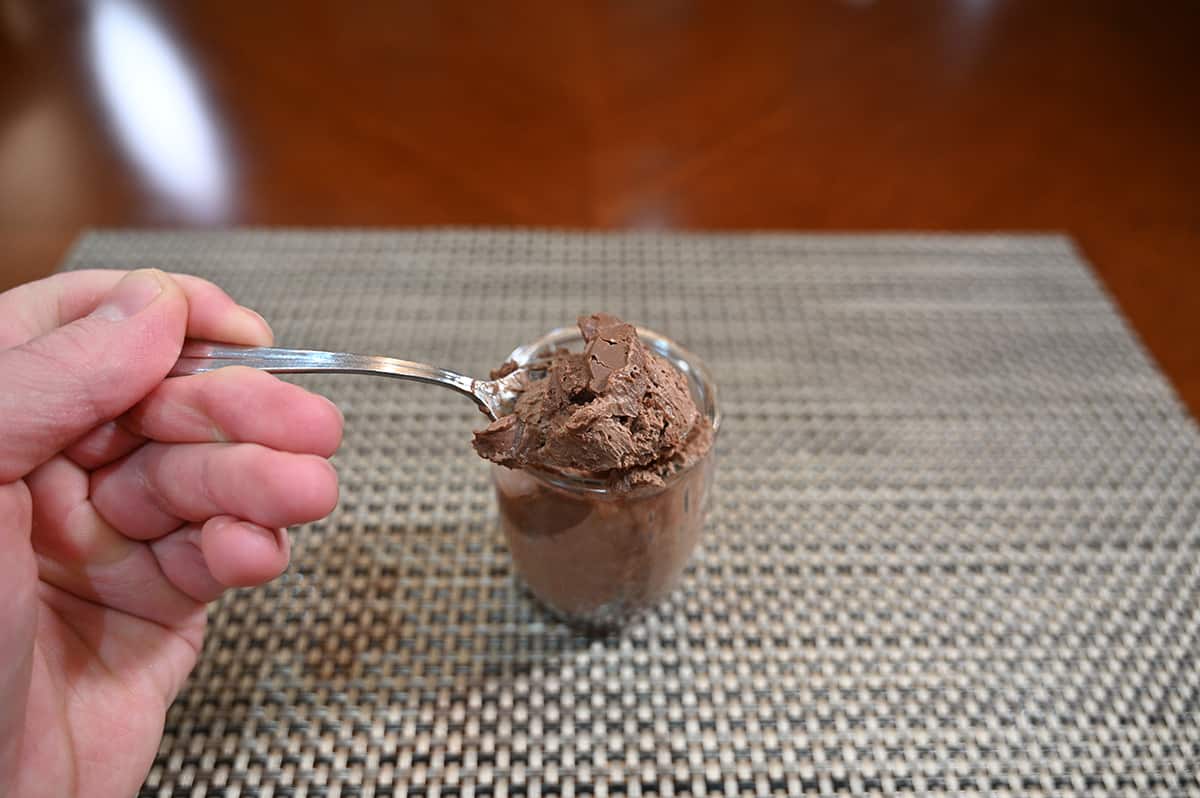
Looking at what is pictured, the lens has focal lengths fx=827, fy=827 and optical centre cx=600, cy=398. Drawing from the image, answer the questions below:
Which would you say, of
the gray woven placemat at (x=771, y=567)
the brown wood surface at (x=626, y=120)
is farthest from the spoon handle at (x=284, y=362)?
the brown wood surface at (x=626, y=120)

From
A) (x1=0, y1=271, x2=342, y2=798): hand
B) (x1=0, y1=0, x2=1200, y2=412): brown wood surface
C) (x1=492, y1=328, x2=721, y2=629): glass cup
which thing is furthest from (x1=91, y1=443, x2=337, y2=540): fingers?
(x1=0, y1=0, x2=1200, y2=412): brown wood surface

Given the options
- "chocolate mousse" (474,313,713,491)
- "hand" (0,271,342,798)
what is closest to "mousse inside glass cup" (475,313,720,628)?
"chocolate mousse" (474,313,713,491)

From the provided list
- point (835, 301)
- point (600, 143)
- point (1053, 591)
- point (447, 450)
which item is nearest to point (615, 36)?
point (600, 143)

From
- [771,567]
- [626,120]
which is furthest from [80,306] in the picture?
[626,120]

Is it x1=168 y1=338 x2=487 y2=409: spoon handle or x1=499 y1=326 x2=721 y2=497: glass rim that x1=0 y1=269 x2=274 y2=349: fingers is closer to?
x1=168 y1=338 x2=487 y2=409: spoon handle

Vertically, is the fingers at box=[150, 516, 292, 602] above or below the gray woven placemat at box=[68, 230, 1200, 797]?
above

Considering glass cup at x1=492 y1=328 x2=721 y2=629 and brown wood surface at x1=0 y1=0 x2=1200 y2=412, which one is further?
brown wood surface at x1=0 y1=0 x2=1200 y2=412

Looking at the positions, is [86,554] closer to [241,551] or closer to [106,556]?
[106,556]

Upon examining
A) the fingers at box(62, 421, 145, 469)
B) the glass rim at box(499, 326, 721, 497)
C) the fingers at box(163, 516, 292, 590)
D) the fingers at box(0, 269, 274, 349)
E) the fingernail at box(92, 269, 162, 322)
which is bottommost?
the glass rim at box(499, 326, 721, 497)
